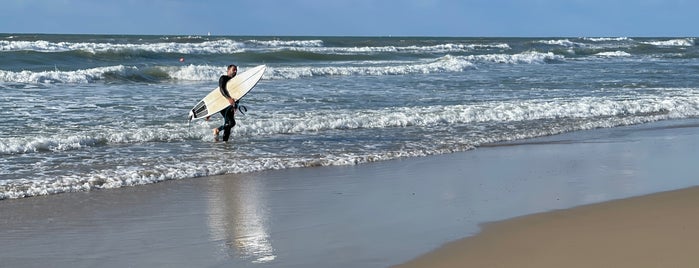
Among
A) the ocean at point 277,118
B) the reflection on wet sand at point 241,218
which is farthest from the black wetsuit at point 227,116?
the reflection on wet sand at point 241,218

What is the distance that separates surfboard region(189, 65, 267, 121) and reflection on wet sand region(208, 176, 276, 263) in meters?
3.38

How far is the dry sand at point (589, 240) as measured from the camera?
17.8 feet

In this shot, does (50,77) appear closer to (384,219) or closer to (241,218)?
(241,218)

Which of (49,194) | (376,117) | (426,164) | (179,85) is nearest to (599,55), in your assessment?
(179,85)

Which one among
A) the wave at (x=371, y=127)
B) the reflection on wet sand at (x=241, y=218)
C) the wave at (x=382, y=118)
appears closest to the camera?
the reflection on wet sand at (x=241, y=218)

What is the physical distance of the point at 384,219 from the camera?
267 inches

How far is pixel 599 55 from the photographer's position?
2012 inches

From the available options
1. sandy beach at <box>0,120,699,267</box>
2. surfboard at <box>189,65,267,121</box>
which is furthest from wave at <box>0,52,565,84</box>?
sandy beach at <box>0,120,699,267</box>

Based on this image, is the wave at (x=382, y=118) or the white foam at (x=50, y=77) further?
the white foam at (x=50, y=77)

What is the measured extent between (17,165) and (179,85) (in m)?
13.5

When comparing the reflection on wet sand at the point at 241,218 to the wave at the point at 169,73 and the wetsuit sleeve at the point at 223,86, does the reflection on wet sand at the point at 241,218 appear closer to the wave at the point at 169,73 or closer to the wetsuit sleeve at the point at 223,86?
the wetsuit sleeve at the point at 223,86

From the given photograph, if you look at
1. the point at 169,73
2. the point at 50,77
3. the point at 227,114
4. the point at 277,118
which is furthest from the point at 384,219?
the point at 169,73

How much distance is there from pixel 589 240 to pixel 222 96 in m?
7.42

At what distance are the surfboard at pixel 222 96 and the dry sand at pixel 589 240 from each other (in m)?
6.34
